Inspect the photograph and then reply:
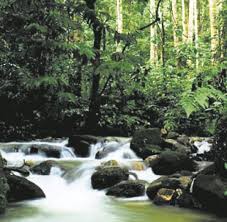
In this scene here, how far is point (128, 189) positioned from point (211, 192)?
64.3 inches

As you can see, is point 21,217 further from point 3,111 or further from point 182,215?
point 3,111

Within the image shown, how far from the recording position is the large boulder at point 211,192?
5.90m

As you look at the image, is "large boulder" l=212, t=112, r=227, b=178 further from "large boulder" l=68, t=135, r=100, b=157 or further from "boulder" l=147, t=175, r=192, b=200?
"large boulder" l=68, t=135, r=100, b=157

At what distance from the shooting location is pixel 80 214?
6.25 meters

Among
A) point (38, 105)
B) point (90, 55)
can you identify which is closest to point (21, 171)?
point (90, 55)

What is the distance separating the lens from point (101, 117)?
13039mm

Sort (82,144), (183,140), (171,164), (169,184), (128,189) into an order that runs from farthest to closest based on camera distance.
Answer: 1. (183,140)
2. (82,144)
3. (171,164)
4. (128,189)
5. (169,184)

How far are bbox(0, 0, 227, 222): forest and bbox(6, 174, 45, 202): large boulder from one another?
0.02m

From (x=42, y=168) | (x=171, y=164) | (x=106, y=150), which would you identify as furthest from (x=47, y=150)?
(x=171, y=164)

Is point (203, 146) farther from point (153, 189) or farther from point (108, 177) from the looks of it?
point (153, 189)

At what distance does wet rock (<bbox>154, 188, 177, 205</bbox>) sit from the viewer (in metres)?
6.52

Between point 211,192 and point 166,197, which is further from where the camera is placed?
point 166,197

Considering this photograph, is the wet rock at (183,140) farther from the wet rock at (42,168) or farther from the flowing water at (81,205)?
the wet rock at (42,168)

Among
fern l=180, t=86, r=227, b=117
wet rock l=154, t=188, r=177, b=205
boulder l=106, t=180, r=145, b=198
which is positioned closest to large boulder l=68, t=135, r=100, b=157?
boulder l=106, t=180, r=145, b=198
